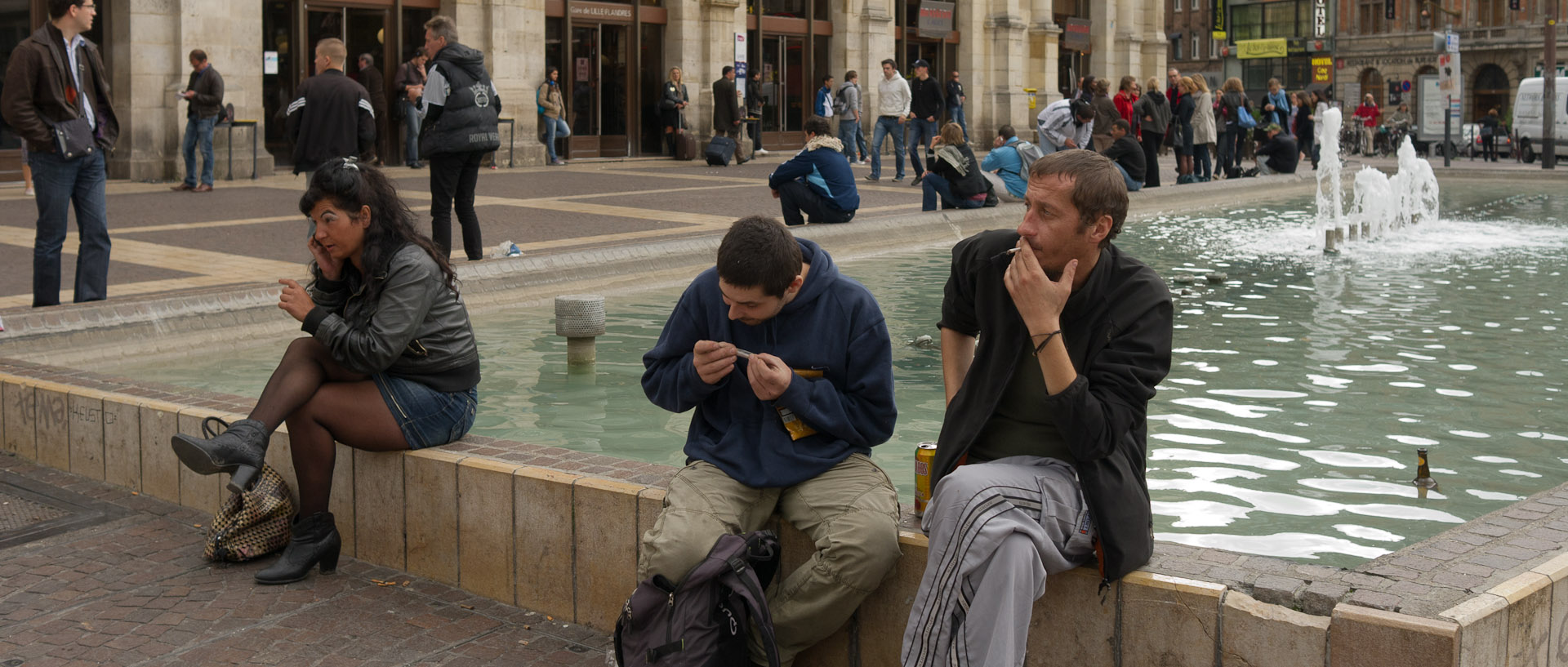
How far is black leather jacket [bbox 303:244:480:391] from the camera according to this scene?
14.4 ft

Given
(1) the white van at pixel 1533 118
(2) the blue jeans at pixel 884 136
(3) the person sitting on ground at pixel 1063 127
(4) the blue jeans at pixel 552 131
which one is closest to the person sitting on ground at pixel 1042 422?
(3) the person sitting on ground at pixel 1063 127

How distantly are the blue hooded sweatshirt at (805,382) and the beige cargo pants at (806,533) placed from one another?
6cm

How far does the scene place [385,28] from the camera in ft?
74.1

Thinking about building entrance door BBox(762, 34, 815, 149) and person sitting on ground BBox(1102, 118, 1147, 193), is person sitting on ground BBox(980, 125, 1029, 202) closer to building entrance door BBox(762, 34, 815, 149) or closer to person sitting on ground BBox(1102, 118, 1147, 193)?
person sitting on ground BBox(1102, 118, 1147, 193)

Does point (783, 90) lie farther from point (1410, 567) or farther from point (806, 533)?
point (1410, 567)

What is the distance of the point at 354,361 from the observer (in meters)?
4.39

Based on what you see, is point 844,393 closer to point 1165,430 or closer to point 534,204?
point 1165,430

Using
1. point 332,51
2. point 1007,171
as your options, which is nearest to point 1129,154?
point 1007,171

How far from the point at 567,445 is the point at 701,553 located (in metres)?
2.53

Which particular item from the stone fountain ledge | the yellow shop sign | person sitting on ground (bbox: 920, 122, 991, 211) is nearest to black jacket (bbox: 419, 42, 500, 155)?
the stone fountain ledge

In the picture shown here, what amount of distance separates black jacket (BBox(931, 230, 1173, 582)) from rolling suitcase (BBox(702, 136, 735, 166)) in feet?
70.7

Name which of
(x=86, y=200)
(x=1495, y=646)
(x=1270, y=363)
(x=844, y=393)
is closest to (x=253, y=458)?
(x=844, y=393)

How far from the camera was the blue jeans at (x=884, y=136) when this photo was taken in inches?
843

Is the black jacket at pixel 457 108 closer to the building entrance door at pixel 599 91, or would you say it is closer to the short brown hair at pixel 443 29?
the short brown hair at pixel 443 29
